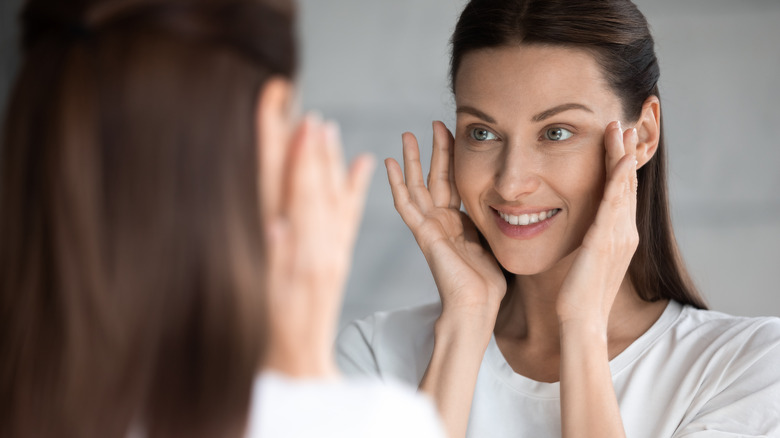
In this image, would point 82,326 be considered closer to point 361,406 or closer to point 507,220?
point 361,406

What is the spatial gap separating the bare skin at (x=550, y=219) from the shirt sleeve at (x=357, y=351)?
26 centimetres

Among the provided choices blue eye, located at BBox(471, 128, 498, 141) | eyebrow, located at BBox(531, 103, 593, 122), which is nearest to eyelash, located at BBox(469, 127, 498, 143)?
blue eye, located at BBox(471, 128, 498, 141)

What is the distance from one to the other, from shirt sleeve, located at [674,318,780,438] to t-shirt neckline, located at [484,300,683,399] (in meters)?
0.16

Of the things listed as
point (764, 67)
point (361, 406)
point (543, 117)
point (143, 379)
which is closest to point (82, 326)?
point (143, 379)

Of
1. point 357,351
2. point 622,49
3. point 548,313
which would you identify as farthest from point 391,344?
point 622,49

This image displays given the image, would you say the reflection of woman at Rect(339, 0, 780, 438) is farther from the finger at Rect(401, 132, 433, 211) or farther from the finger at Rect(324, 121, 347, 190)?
the finger at Rect(324, 121, 347, 190)

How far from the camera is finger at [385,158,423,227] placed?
1.81 m

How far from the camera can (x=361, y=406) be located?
739 mm

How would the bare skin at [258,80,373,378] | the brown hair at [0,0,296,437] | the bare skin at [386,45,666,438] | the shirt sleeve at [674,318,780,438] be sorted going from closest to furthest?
1. the brown hair at [0,0,296,437]
2. the bare skin at [258,80,373,378]
3. the shirt sleeve at [674,318,780,438]
4. the bare skin at [386,45,666,438]

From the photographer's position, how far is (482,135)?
1.68m

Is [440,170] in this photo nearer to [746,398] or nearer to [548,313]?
[548,313]

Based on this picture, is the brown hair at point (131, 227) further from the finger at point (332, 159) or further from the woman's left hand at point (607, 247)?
the woman's left hand at point (607, 247)

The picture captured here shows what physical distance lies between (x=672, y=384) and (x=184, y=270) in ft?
3.78

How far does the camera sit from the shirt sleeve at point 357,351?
6.07 feet
